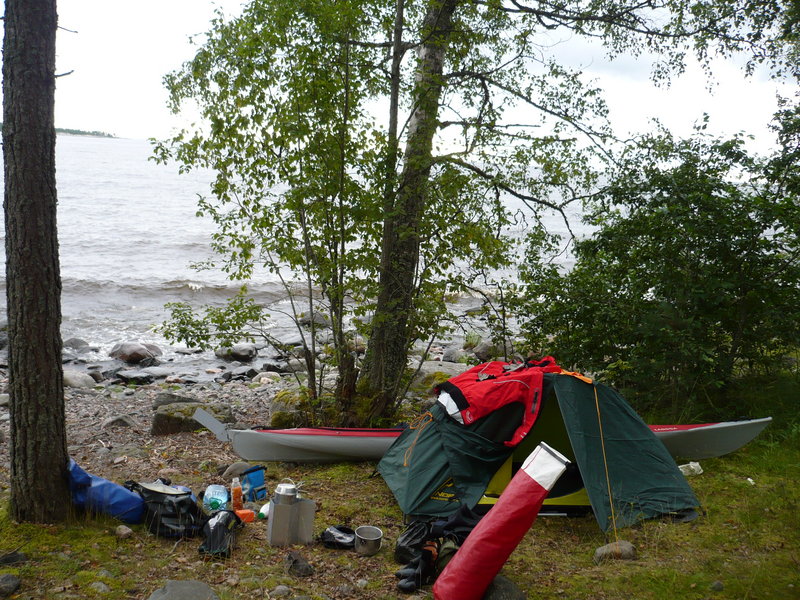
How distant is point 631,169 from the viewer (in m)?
7.14

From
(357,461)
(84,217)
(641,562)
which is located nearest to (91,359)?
(357,461)

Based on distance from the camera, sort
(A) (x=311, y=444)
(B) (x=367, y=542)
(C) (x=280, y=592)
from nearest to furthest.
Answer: (C) (x=280, y=592) < (B) (x=367, y=542) < (A) (x=311, y=444)

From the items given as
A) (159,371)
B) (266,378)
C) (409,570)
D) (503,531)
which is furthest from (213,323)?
(159,371)

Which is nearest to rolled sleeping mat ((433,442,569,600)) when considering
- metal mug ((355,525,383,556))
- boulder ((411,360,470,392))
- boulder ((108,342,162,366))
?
metal mug ((355,525,383,556))

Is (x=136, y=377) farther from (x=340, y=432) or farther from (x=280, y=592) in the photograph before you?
(x=280, y=592)

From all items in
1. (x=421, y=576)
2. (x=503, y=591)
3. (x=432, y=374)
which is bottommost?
(x=432, y=374)

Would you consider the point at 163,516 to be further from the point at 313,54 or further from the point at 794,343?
the point at 794,343

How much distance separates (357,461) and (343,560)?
6.99 ft

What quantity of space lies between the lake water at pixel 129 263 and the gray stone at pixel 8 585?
406 centimetres

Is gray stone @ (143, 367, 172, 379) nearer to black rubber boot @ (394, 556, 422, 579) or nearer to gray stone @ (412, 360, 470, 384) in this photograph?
gray stone @ (412, 360, 470, 384)

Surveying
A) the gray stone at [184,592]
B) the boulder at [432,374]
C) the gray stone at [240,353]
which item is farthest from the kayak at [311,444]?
the gray stone at [240,353]

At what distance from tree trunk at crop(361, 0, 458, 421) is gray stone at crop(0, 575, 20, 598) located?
371cm

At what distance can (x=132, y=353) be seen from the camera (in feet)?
45.6

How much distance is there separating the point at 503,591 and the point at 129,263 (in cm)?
2482
